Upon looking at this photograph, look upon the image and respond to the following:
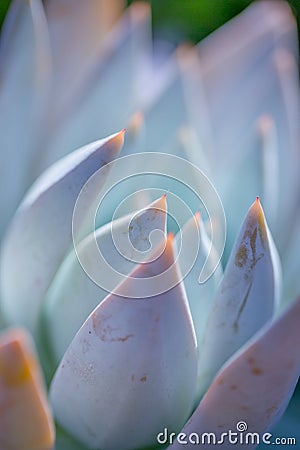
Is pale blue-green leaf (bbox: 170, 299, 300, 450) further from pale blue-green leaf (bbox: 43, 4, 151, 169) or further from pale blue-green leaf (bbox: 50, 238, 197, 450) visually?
pale blue-green leaf (bbox: 43, 4, 151, 169)

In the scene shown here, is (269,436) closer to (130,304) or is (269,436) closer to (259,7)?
(130,304)

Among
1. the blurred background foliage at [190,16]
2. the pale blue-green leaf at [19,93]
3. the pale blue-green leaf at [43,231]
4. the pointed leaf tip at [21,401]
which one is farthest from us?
the blurred background foliage at [190,16]

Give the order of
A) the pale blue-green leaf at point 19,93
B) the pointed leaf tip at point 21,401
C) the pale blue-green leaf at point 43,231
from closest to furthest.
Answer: the pointed leaf tip at point 21,401 < the pale blue-green leaf at point 43,231 < the pale blue-green leaf at point 19,93

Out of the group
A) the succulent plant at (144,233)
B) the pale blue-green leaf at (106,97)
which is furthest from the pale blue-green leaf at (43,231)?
the pale blue-green leaf at (106,97)

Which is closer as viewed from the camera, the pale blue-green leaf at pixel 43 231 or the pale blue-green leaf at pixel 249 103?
→ the pale blue-green leaf at pixel 43 231

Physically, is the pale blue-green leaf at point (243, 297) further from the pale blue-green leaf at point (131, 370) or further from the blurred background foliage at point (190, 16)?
the blurred background foliage at point (190, 16)

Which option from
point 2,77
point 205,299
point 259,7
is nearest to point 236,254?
point 205,299

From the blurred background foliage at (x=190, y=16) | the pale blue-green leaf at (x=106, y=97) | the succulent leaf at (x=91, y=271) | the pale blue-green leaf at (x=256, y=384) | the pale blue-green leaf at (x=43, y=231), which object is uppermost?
the blurred background foliage at (x=190, y=16)
